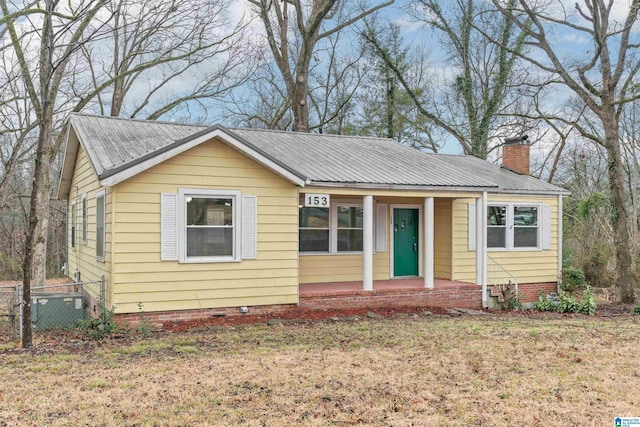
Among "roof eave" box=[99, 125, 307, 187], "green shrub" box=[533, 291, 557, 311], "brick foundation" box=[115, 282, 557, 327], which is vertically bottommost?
"green shrub" box=[533, 291, 557, 311]

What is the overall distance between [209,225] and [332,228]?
4072 millimetres

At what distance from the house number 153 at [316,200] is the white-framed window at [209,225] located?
163cm

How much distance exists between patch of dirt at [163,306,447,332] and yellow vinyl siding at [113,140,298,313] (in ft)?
0.90

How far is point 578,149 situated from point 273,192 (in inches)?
792

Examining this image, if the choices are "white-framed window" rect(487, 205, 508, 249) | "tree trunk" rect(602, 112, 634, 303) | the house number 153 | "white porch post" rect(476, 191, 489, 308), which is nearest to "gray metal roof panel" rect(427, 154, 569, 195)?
"white-framed window" rect(487, 205, 508, 249)

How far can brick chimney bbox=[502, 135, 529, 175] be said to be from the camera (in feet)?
55.2

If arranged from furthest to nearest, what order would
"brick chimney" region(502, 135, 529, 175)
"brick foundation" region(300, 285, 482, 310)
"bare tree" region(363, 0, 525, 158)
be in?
"bare tree" region(363, 0, 525, 158) → "brick chimney" region(502, 135, 529, 175) → "brick foundation" region(300, 285, 482, 310)

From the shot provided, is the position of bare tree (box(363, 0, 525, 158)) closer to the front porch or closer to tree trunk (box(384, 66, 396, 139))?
tree trunk (box(384, 66, 396, 139))

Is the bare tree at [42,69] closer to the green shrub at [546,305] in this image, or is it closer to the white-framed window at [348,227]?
the white-framed window at [348,227]

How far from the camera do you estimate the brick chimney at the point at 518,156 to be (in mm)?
16812

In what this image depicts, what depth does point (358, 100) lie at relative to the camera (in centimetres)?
2727

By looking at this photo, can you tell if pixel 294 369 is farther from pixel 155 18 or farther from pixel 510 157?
pixel 155 18

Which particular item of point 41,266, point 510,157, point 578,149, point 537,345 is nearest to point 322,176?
point 537,345

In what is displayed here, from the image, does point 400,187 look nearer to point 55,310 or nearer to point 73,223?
point 55,310
